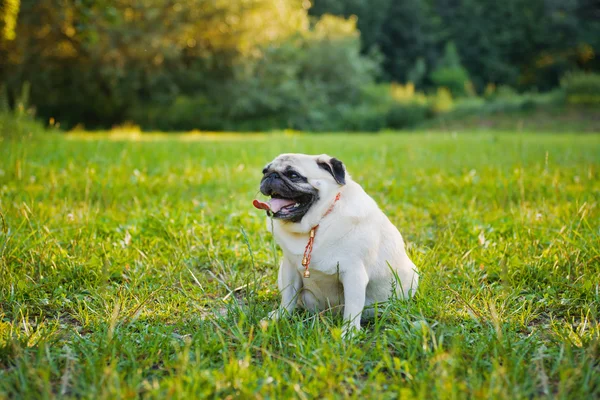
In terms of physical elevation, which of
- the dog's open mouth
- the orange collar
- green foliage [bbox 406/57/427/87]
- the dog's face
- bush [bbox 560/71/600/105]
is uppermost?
green foliage [bbox 406/57/427/87]

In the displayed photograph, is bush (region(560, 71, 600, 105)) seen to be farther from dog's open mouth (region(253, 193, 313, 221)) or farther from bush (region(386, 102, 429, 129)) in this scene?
dog's open mouth (region(253, 193, 313, 221))

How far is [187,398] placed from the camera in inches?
79.1

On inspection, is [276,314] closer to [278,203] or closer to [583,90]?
[278,203]

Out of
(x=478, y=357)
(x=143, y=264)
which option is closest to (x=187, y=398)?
(x=478, y=357)

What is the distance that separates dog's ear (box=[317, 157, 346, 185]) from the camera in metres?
2.87

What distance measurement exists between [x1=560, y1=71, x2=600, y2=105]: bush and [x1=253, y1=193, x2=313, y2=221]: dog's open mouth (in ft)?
81.0

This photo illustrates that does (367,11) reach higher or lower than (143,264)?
higher

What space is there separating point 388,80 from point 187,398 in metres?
45.5

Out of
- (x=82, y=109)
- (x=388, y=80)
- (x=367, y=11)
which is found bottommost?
(x=82, y=109)

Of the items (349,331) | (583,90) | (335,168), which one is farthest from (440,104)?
(349,331)

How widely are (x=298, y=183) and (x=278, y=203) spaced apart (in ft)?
0.51

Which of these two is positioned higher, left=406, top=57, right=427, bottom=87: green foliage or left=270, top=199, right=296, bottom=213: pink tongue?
left=406, top=57, right=427, bottom=87: green foliage

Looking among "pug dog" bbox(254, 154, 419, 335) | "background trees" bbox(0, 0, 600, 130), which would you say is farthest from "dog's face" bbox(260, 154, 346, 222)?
"background trees" bbox(0, 0, 600, 130)

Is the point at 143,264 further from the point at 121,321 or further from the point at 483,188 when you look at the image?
the point at 483,188
